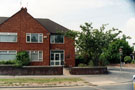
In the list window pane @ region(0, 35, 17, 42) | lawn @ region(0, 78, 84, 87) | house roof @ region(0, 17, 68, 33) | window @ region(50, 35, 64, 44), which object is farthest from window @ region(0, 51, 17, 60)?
lawn @ region(0, 78, 84, 87)

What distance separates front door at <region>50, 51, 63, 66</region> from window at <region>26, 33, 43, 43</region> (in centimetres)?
320

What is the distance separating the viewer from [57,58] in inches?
1480

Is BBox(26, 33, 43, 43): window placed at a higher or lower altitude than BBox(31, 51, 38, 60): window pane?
higher

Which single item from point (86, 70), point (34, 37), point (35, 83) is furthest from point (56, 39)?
point (35, 83)

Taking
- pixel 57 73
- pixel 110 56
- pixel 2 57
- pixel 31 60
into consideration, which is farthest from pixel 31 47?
pixel 110 56

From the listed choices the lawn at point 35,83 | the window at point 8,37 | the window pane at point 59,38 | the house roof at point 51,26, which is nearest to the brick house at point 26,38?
the window at point 8,37

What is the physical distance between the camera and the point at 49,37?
120 ft

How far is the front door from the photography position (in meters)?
37.2

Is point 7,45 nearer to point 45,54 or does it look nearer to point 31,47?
point 31,47

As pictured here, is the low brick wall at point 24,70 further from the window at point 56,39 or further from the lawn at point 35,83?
the window at point 56,39

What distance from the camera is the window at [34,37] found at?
35.6 meters

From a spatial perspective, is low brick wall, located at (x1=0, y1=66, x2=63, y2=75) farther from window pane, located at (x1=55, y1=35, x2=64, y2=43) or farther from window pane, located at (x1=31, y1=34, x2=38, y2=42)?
window pane, located at (x1=55, y1=35, x2=64, y2=43)

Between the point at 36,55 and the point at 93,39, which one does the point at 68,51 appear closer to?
the point at 36,55

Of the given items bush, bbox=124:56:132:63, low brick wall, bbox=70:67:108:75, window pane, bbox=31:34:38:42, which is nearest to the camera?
low brick wall, bbox=70:67:108:75
